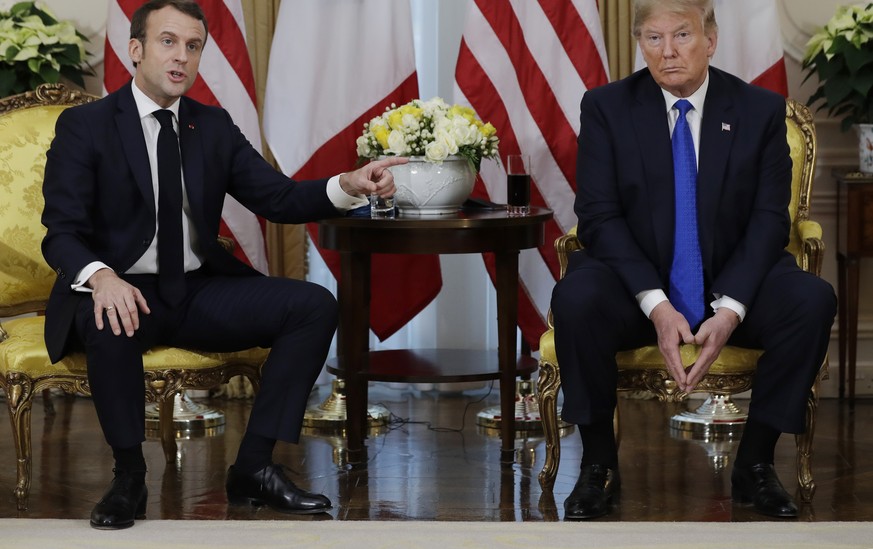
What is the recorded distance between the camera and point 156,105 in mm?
3299

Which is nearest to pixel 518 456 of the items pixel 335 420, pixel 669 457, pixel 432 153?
pixel 669 457

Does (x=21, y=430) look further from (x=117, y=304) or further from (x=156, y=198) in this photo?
(x=156, y=198)

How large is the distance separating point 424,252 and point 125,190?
893 millimetres

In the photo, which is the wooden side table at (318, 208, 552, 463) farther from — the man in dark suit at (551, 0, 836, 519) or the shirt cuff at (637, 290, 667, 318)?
the shirt cuff at (637, 290, 667, 318)

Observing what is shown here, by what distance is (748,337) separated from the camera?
10.3ft

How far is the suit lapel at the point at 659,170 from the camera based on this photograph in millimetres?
3230

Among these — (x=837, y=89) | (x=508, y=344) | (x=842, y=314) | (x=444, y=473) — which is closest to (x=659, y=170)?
(x=508, y=344)

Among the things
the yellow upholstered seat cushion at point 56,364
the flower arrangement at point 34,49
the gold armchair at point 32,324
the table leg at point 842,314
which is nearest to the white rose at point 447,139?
the gold armchair at point 32,324

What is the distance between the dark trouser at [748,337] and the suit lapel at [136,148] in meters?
1.14

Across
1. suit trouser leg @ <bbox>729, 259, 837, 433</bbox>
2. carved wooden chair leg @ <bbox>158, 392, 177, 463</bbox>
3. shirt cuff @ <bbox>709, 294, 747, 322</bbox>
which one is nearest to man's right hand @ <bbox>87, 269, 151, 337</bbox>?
carved wooden chair leg @ <bbox>158, 392, 177, 463</bbox>

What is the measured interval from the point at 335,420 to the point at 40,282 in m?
1.17

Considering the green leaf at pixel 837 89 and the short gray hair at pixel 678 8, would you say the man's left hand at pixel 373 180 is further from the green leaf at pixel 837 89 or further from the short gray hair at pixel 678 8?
the green leaf at pixel 837 89

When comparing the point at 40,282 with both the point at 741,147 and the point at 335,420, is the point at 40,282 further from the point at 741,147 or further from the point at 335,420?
the point at 741,147

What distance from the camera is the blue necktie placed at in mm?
3184
